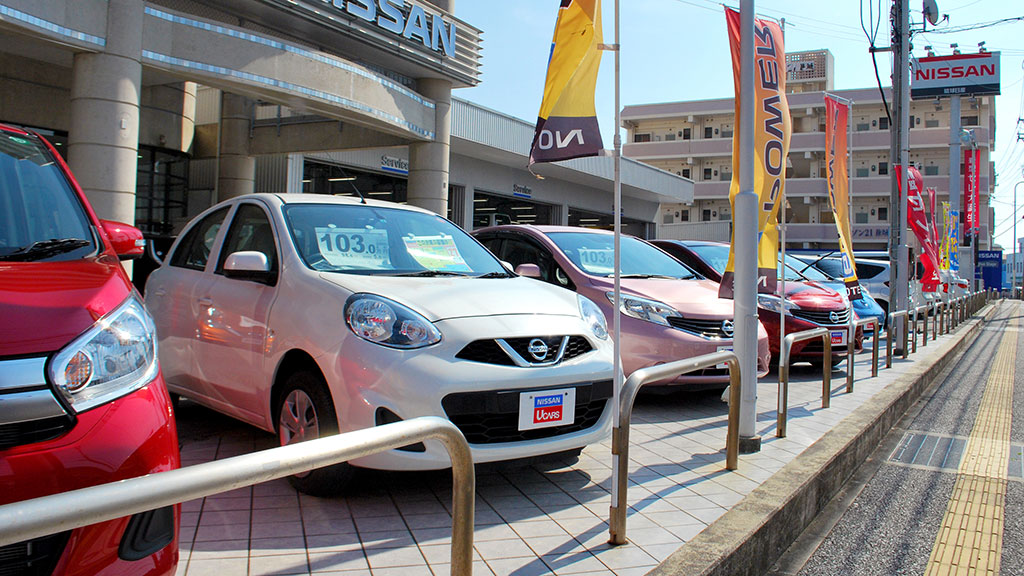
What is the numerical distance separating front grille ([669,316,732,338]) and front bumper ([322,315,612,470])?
8.16 feet

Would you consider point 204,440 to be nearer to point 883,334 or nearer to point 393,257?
point 393,257

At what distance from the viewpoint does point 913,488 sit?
4.72 metres

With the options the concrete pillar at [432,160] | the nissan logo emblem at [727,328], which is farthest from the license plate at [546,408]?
the concrete pillar at [432,160]

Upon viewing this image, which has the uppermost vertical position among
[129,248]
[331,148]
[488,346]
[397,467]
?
[331,148]

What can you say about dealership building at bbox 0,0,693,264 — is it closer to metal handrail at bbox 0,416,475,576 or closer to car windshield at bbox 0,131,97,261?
car windshield at bbox 0,131,97,261

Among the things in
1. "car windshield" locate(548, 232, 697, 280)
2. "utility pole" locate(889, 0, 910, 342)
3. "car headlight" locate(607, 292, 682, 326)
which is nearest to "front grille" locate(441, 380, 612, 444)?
"car headlight" locate(607, 292, 682, 326)

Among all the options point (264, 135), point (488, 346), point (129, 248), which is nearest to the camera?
point (129, 248)

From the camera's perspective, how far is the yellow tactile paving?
349cm

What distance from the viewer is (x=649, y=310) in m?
5.70

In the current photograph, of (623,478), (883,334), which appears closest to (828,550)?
(623,478)

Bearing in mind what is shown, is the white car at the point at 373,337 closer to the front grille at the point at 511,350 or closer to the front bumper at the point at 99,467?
the front grille at the point at 511,350

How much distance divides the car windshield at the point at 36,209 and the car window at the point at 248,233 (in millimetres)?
1212

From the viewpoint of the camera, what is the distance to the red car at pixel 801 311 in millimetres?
8047

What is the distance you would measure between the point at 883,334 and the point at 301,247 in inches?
474
